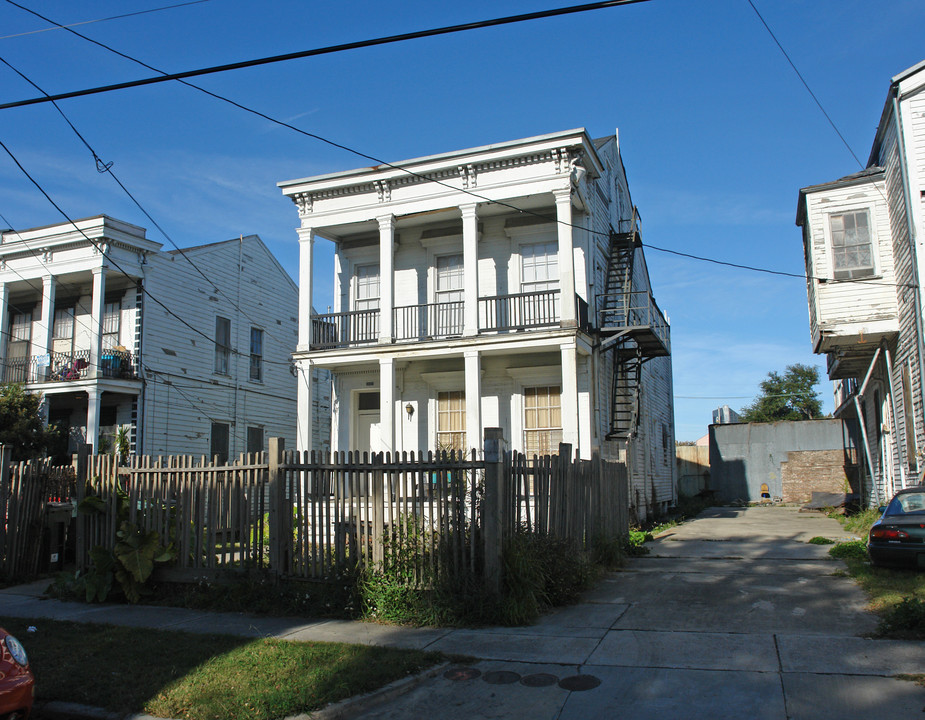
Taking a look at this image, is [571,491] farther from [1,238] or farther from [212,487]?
[1,238]

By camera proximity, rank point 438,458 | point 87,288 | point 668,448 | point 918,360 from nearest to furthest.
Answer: point 438,458, point 918,360, point 87,288, point 668,448

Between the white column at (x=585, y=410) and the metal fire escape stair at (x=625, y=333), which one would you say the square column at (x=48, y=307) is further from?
the metal fire escape stair at (x=625, y=333)

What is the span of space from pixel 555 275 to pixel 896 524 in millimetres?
9987

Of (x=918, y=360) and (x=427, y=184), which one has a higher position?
(x=427, y=184)

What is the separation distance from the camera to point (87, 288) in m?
23.5

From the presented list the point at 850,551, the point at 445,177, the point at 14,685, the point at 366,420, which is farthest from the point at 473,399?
the point at 14,685

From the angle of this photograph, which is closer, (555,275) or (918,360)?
(918,360)

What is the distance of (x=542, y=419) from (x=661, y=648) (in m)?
11.4

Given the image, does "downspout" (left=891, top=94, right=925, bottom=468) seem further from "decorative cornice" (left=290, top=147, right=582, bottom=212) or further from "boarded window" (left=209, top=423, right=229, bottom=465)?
"boarded window" (left=209, top=423, right=229, bottom=465)

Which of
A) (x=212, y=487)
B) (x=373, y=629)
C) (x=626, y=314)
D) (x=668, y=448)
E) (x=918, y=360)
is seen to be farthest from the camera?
(x=668, y=448)

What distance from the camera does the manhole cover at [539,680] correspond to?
5.67 metres

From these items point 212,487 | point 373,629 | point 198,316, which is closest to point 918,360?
point 373,629

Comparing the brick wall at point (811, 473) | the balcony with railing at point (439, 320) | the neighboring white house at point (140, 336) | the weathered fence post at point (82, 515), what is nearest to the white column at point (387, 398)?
the balcony with railing at point (439, 320)

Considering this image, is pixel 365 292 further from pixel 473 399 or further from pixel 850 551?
pixel 850 551
